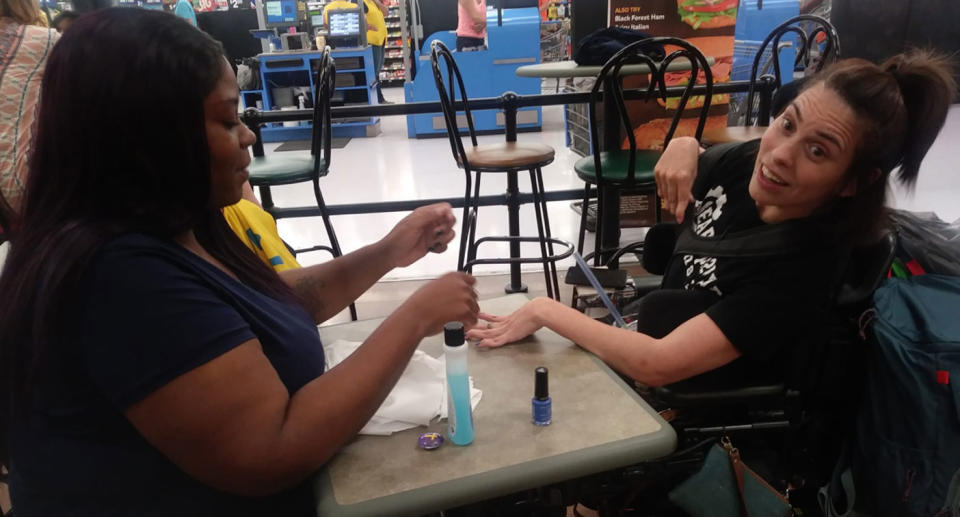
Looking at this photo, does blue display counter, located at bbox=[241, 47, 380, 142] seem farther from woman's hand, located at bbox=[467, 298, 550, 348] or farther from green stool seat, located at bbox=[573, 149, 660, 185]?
woman's hand, located at bbox=[467, 298, 550, 348]

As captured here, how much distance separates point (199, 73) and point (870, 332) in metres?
1.41

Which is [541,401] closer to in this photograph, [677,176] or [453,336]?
[453,336]

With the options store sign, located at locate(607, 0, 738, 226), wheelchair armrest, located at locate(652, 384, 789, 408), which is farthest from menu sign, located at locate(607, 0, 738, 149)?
wheelchair armrest, located at locate(652, 384, 789, 408)

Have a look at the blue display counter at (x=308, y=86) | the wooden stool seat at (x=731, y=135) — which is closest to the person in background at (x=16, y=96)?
the wooden stool seat at (x=731, y=135)

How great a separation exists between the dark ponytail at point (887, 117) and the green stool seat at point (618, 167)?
4.60ft

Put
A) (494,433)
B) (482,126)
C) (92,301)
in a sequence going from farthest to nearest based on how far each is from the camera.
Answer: (482,126)
(494,433)
(92,301)

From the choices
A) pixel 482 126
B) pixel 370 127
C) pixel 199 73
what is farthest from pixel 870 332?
pixel 370 127

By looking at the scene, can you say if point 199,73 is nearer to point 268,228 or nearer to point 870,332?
point 268,228

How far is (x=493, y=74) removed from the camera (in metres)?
7.70

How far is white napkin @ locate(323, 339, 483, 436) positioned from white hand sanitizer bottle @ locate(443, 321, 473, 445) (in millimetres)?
89

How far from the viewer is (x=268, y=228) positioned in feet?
5.16

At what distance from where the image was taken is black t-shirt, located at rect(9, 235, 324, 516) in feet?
2.47

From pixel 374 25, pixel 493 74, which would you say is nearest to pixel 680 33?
pixel 493 74

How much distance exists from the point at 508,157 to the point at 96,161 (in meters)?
2.13
